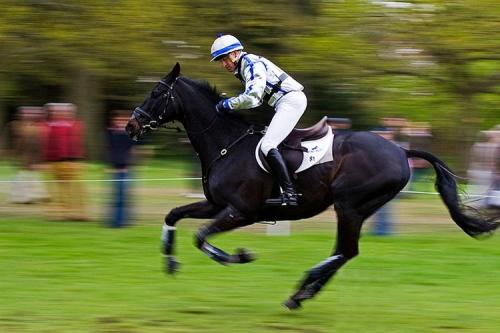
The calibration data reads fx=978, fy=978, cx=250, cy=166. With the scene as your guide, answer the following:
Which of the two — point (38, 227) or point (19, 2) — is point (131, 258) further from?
point (19, 2)

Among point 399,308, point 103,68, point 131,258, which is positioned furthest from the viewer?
point 103,68

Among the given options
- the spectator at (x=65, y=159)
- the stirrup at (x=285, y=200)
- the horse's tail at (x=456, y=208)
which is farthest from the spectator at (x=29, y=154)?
the horse's tail at (x=456, y=208)

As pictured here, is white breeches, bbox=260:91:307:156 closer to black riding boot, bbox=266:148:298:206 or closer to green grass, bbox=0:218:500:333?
black riding boot, bbox=266:148:298:206

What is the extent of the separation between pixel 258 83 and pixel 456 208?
228 centimetres

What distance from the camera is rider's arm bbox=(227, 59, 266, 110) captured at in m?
8.89

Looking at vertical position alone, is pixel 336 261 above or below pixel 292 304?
above

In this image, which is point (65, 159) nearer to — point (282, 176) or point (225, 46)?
point (225, 46)

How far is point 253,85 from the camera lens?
8.91m

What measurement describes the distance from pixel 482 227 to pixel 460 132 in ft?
35.3

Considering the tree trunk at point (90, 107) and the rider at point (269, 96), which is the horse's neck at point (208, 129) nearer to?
the rider at point (269, 96)

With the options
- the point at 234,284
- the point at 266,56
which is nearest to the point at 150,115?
the point at 234,284

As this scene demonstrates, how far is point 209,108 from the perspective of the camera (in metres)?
9.57

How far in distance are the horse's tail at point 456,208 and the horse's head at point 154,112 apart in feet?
7.72

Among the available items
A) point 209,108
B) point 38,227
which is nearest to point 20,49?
point 38,227
